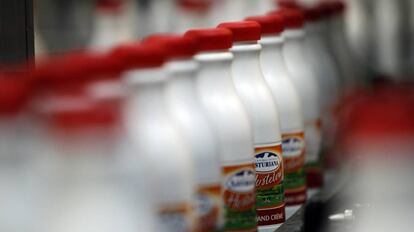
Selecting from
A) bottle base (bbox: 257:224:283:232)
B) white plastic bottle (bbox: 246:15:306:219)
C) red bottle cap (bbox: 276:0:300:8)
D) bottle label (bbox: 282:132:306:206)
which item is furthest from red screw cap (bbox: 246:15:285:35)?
red bottle cap (bbox: 276:0:300:8)

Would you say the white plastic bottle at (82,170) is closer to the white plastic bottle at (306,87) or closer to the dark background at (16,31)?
the dark background at (16,31)

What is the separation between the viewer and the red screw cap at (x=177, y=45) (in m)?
1.68

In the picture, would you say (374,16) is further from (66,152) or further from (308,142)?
(66,152)

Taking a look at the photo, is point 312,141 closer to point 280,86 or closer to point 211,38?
point 280,86

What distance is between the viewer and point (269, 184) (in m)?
2.16

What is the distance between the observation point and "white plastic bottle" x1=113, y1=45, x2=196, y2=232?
4.75ft

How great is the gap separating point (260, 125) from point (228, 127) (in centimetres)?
30

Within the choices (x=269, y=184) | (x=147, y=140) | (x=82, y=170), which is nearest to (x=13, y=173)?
(x=82, y=170)

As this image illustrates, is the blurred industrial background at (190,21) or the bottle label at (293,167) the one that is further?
the blurred industrial background at (190,21)

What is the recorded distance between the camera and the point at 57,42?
4430 mm

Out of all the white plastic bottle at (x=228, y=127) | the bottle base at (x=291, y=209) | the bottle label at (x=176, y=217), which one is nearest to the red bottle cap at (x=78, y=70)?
the bottle label at (x=176, y=217)

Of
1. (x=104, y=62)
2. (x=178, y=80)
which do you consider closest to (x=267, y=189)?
(x=178, y=80)

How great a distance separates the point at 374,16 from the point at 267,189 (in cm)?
379

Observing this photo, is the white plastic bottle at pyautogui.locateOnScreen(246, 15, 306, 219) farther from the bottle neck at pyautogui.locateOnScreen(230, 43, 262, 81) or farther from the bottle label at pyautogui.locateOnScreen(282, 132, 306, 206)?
the bottle neck at pyautogui.locateOnScreen(230, 43, 262, 81)
